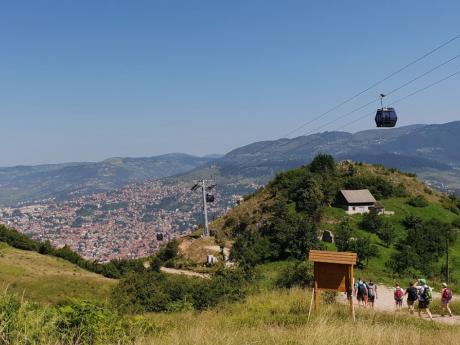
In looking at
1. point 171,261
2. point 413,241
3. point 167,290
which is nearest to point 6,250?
point 171,261

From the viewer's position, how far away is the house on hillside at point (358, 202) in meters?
49.7

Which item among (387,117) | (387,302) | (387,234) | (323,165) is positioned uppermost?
(387,117)

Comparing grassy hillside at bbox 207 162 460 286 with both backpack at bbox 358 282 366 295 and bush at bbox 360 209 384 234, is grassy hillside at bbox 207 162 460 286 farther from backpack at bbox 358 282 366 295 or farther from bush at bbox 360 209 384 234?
backpack at bbox 358 282 366 295

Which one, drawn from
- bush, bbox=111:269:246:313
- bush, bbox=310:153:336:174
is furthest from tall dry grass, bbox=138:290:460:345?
bush, bbox=310:153:336:174

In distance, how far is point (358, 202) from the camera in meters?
49.6

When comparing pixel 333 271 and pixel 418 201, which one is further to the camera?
pixel 418 201

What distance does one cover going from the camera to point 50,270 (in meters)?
34.3

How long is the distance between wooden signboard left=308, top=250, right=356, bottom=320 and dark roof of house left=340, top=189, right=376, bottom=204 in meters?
37.5

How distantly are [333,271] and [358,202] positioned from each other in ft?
124

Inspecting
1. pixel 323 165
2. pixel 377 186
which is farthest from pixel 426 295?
pixel 323 165

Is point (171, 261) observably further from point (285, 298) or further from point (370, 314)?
point (370, 314)

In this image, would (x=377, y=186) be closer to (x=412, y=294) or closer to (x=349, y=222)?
(x=349, y=222)

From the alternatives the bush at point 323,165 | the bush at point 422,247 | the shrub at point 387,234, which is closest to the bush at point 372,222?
the shrub at point 387,234

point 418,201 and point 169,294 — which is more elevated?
point 418,201
